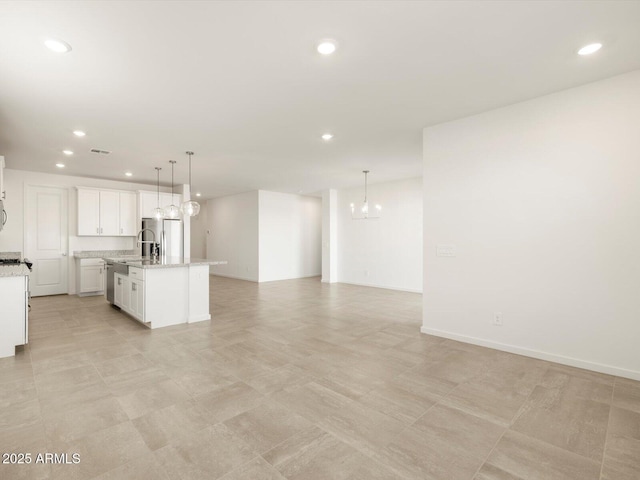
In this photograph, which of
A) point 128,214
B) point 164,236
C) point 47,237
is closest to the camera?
point 47,237

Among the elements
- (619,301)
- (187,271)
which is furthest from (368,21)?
(187,271)

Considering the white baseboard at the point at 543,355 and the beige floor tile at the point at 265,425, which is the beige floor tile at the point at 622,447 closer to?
the white baseboard at the point at 543,355

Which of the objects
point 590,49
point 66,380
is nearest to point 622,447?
point 590,49

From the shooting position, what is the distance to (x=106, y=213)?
7242mm

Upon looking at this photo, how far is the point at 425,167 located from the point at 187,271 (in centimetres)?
377

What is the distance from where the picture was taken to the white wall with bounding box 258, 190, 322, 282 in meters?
9.39

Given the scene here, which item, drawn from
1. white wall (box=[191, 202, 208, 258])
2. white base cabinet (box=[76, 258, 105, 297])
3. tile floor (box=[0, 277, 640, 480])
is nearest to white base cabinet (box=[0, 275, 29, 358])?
tile floor (box=[0, 277, 640, 480])

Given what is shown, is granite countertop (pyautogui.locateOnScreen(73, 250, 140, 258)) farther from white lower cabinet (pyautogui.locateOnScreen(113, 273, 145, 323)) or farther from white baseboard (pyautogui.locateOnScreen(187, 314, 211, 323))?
white baseboard (pyautogui.locateOnScreen(187, 314, 211, 323))

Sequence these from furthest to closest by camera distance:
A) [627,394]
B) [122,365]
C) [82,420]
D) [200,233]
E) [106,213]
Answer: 1. [200,233]
2. [106,213]
3. [122,365]
4. [627,394]
5. [82,420]

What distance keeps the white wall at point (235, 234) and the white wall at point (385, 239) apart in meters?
2.60

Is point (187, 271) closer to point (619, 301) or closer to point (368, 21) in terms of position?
point (368, 21)

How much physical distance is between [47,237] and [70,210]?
726 mm

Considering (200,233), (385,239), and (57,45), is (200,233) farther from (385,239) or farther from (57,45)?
(57,45)

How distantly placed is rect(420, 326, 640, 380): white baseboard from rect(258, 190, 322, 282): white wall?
20.0 feet
